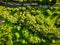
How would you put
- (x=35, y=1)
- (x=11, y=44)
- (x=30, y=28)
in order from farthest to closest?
(x=35, y=1), (x=30, y=28), (x=11, y=44)

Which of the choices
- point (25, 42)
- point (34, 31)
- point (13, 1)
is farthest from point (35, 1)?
point (25, 42)

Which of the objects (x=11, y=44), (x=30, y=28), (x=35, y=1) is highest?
(x=35, y=1)

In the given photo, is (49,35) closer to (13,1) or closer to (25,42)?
(25,42)

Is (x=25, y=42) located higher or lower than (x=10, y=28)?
lower

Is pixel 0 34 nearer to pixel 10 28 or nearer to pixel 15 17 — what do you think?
pixel 10 28

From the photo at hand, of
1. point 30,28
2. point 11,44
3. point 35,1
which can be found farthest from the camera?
point 35,1

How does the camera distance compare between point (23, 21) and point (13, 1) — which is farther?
point (13, 1)

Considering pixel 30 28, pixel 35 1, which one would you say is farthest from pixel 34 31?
pixel 35 1
